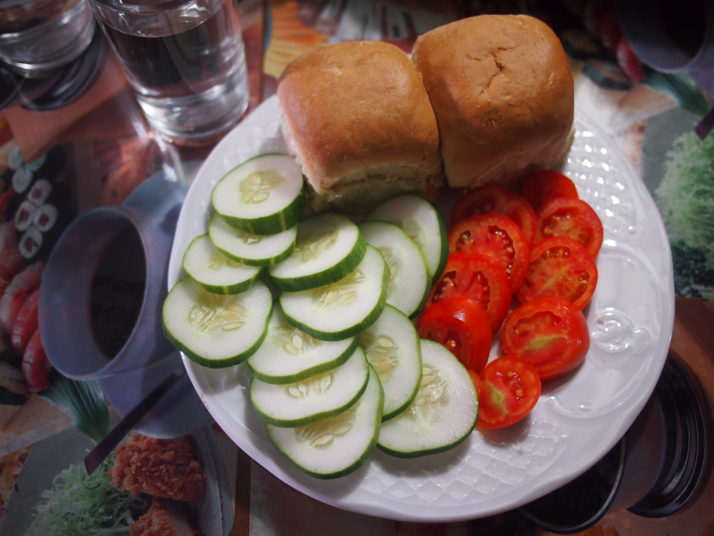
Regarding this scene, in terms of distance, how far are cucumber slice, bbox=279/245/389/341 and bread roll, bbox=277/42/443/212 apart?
0.32 m

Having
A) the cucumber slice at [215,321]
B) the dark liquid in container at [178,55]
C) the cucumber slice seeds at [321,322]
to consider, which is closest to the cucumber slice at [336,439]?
the cucumber slice seeds at [321,322]

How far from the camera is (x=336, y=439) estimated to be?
166 centimetres

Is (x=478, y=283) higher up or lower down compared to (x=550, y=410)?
higher up

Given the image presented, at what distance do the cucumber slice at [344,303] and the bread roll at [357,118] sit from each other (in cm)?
32

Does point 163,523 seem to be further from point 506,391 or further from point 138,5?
point 138,5

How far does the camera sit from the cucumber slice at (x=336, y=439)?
162 cm

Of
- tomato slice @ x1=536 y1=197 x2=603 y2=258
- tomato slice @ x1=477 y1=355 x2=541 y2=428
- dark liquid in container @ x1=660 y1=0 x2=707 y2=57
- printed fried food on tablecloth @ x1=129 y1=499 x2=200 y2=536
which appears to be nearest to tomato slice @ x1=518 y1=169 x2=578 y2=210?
tomato slice @ x1=536 y1=197 x2=603 y2=258

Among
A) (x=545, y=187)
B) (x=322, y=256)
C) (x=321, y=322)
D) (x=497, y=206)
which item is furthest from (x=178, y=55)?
(x=545, y=187)

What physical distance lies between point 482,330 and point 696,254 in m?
1.23

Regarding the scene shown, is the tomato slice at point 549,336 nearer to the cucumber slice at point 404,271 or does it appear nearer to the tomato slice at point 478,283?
the tomato slice at point 478,283

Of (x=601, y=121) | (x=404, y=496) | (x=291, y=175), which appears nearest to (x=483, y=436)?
(x=404, y=496)

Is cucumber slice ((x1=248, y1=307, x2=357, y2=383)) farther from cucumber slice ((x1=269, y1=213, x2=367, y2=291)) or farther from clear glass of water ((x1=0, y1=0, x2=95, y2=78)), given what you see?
clear glass of water ((x1=0, y1=0, x2=95, y2=78))

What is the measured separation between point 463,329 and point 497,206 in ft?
1.93

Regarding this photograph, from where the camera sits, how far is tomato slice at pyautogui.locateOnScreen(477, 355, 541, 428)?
1.75 meters
